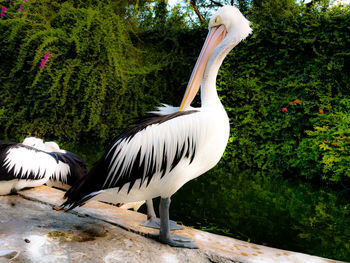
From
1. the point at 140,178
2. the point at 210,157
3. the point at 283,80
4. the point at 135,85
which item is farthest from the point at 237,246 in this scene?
the point at 135,85

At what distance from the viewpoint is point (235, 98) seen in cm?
561

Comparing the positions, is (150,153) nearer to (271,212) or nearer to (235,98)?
(271,212)

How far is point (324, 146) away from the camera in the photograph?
14.2ft

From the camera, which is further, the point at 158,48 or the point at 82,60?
the point at 158,48

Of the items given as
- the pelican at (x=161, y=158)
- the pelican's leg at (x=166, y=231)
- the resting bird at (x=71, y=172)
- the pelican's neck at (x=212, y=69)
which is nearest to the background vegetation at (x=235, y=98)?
the resting bird at (x=71, y=172)

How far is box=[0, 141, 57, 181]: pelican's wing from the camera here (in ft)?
7.37

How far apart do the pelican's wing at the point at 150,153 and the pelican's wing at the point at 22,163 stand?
0.95 m

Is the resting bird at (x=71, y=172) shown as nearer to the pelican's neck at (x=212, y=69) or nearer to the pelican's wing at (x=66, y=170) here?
the pelican's wing at (x=66, y=170)

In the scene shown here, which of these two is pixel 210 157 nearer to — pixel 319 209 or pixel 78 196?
pixel 78 196

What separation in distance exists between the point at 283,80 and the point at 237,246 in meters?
4.00

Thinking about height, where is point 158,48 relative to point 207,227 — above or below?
above

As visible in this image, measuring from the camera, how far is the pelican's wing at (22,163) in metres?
2.25

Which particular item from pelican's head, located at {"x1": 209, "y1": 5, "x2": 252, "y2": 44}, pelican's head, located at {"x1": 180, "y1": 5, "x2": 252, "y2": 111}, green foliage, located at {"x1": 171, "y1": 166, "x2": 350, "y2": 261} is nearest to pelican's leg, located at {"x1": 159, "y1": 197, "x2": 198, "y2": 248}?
pelican's head, located at {"x1": 180, "y1": 5, "x2": 252, "y2": 111}

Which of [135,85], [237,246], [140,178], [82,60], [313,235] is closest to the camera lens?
[140,178]
